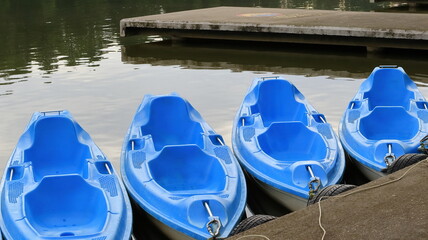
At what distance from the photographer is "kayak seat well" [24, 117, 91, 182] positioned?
25.7ft

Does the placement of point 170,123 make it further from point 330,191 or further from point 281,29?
point 281,29

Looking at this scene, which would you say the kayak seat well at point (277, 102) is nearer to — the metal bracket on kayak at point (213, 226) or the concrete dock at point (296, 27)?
the metal bracket on kayak at point (213, 226)

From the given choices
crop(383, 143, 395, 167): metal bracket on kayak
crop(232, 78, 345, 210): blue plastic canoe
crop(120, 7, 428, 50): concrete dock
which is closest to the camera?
crop(232, 78, 345, 210): blue plastic canoe

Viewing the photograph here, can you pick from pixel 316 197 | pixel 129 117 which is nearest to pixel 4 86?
pixel 129 117

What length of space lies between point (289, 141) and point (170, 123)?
4.46 ft

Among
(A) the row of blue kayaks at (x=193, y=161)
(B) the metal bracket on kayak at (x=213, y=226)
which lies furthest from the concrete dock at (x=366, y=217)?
(A) the row of blue kayaks at (x=193, y=161)

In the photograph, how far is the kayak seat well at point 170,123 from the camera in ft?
27.9

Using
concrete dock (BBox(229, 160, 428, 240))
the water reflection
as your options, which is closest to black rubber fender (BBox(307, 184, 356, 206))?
concrete dock (BBox(229, 160, 428, 240))

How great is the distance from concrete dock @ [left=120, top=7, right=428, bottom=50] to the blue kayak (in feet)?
28.6

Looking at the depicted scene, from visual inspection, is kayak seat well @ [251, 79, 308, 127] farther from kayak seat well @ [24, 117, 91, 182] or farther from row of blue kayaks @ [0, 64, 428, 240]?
kayak seat well @ [24, 117, 91, 182]

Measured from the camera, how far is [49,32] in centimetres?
2139

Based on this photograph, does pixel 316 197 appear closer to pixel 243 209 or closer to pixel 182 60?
pixel 243 209

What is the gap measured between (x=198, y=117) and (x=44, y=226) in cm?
256

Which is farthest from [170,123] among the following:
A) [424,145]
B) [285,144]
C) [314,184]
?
[424,145]
